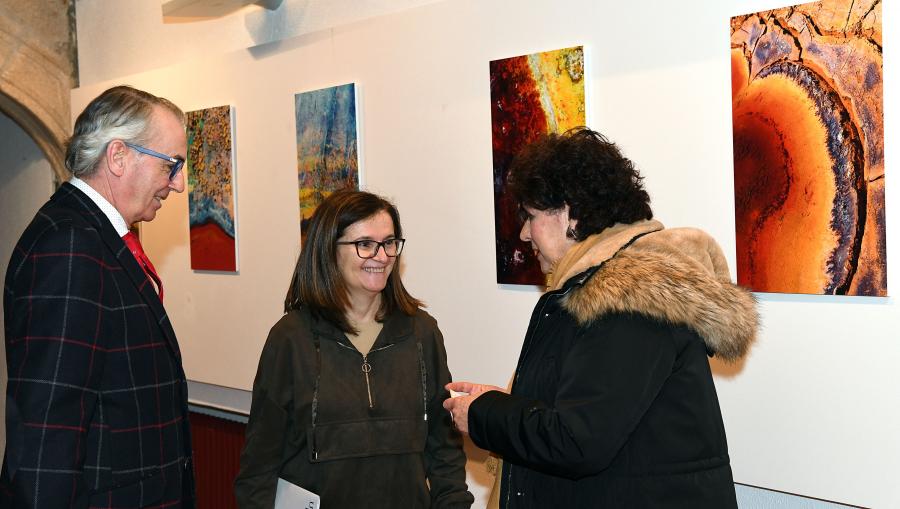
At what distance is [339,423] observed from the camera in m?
2.64

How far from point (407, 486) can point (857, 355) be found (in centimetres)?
139

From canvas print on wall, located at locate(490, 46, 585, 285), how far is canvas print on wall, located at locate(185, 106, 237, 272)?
186cm

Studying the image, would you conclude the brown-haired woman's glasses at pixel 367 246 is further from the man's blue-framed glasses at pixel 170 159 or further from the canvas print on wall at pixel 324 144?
the canvas print on wall at pixel 324 144

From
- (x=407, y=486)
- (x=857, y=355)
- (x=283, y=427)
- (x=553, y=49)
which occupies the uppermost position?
(x=553, y=49)

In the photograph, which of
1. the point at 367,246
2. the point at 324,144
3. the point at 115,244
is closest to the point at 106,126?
the point at 115,244

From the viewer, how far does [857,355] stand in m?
2.50

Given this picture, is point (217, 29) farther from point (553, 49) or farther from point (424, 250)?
point (553, 49)

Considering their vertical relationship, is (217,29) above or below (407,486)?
above

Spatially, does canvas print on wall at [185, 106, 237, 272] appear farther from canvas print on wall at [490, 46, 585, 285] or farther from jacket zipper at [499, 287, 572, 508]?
jacket zipper at [499, 287, 572, 508]

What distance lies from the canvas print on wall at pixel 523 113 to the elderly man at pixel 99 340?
1.34m

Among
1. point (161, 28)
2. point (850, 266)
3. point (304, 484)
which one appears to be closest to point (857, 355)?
point (850, 266)

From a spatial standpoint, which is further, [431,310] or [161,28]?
[161,28]

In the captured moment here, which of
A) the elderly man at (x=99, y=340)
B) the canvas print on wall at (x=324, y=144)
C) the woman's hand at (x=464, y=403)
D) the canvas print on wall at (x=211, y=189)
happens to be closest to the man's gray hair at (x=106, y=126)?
the elderly man at (x=99, y=340)

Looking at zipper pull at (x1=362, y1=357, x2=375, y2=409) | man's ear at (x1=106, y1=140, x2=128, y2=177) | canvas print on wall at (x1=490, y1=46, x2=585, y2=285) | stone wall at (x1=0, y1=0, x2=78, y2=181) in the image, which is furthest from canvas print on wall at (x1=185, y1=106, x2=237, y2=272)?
man's ear at (x1=106, y1=140, x2=128, y2=177)
